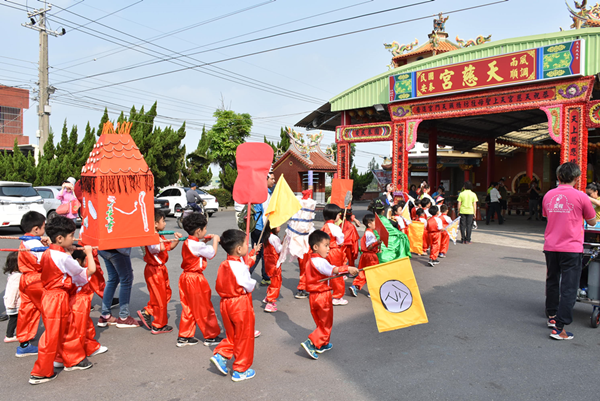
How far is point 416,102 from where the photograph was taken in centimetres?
1379

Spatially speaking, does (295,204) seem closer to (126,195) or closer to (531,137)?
(126,195)

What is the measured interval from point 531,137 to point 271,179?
63.9ft

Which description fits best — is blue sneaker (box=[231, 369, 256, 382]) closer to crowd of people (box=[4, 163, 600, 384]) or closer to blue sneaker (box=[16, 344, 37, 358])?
crowd of people (box=[4, 163, 600, 384])

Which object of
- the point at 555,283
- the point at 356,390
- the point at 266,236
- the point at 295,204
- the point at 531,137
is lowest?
the point at 356,390

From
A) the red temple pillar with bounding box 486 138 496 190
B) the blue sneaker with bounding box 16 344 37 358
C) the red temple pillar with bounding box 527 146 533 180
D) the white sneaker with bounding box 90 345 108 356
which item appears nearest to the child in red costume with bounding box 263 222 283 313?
the white sneaker with bounding box 90 345 108 356

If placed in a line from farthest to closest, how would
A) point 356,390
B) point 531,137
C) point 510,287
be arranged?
point 531,137 → point 510,287 → point 356,390

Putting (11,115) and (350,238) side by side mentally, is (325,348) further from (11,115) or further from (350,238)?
(11,115)

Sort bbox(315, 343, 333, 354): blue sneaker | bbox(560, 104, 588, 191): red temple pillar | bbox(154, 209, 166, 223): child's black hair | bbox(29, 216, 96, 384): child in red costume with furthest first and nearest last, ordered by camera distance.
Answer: bbox(560, 104, 588, 191): red temple pillar → bbox(154, 209, 166, 223): child's black hair → bbox(315, 343, 333, 354): blue sneaker → bbox(29, 216, 96, 384): child in red costume

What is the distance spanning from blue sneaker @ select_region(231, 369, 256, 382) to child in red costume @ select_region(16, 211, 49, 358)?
6.58 feet

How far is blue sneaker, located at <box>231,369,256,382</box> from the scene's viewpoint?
3.45 meters

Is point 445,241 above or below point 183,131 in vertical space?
below

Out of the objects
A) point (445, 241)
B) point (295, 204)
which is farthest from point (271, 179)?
point (445, 241)

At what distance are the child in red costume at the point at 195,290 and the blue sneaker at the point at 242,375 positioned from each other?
2.78ft

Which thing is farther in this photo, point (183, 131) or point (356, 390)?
point (183, 131)
